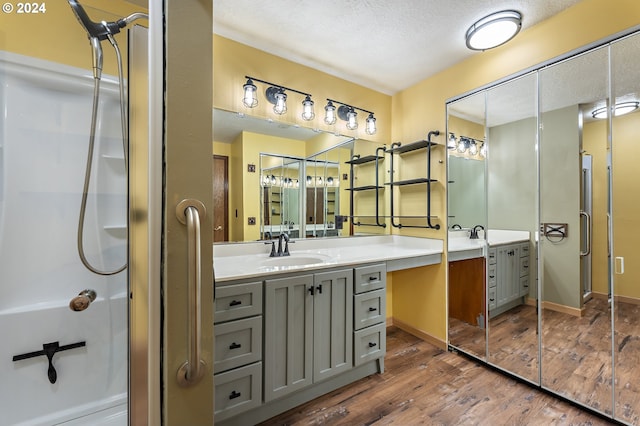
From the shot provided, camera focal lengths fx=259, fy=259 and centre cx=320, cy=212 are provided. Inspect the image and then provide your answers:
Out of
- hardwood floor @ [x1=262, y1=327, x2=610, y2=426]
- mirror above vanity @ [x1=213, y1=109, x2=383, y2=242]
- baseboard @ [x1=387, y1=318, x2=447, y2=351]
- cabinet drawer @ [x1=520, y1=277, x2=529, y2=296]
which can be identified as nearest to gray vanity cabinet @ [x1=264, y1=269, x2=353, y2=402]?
hardwood floor @ [x1=262, y1=327, x2=610, y2=426]

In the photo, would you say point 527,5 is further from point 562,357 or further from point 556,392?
point 556,392

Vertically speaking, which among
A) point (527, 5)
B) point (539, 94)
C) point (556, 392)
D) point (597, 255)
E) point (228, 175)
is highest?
point (527, 5)

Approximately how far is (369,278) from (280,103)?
→ 155 centimetres

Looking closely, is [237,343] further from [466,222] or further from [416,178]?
[416,178]

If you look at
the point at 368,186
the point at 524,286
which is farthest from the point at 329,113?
the point at 524,286

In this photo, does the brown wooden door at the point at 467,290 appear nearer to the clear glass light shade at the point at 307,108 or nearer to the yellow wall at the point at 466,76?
the yellow wall at the point at 466,76

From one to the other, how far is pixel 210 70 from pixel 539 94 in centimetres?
223

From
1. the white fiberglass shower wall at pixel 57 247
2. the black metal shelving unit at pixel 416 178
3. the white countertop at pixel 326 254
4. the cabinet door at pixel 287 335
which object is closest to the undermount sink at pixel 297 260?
the white countertop at pixel 326 254

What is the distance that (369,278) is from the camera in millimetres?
1921

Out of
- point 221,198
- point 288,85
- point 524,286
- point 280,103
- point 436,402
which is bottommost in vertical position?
point 436,402

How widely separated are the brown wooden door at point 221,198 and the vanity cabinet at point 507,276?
7.07 ft

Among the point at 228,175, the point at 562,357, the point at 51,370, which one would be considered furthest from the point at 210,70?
the point at 562,357

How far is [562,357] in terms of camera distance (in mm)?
1747

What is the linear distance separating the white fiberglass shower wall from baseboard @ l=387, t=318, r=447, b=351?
2376 mm
